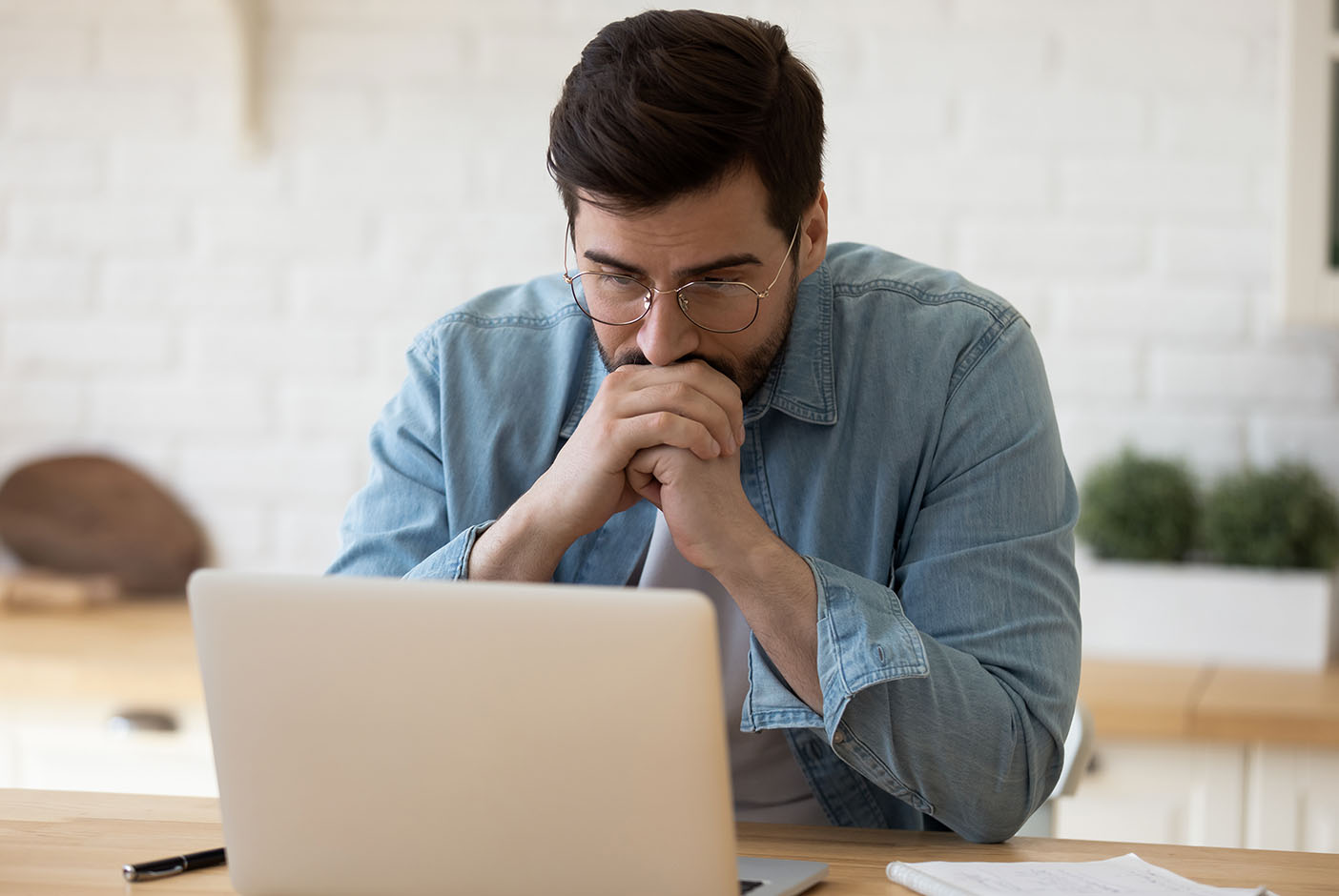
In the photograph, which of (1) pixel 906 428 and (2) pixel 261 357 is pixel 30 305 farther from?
(1) pixel 906 428

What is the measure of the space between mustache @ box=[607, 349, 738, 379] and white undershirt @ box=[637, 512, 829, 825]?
20cm

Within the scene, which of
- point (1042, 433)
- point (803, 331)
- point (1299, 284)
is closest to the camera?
point (1042, 433)

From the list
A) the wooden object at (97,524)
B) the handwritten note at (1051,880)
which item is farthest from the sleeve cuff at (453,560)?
the wooden object at (97,524)

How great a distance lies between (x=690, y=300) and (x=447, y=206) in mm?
1346

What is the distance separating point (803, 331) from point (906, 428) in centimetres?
15

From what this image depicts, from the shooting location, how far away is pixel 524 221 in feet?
8.02

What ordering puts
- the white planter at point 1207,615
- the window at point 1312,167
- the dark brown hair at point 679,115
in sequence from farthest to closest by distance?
the white planter at point 1207,615 → the window at point 1312,167 → the dark brown hair at point 679,115

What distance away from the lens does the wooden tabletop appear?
70.6 inches

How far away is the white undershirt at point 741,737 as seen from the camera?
4.48 feet

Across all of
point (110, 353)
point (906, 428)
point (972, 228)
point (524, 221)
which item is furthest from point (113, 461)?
point (906, 428)

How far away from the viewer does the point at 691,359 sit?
4.02 feet

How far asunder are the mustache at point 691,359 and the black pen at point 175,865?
0.54 metres

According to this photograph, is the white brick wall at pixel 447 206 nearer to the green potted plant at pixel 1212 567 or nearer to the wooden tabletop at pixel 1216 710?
the green potted plant at pixel 1212 567

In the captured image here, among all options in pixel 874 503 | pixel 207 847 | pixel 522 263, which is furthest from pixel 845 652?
pixel 522 263
